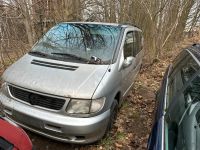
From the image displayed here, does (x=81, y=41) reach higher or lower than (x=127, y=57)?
higher

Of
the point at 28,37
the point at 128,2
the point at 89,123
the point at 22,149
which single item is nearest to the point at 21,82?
the point at 89,123

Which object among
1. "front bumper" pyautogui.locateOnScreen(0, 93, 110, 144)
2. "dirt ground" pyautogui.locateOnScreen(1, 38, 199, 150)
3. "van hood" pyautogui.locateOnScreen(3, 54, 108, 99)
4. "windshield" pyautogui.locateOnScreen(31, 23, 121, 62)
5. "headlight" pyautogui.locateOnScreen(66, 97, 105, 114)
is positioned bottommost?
"dirt ground" pyautogui.locateOnScreen(1, 38, 199, 150)

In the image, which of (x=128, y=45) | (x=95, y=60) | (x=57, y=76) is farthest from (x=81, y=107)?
(x=128, y=45)

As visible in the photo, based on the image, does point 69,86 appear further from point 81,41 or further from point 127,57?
point 127,57

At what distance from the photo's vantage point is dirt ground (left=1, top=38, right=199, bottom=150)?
4335 millimetres

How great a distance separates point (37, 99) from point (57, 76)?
43 centimetres

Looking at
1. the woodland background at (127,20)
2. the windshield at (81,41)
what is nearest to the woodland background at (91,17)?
the woodland background at (127,20)

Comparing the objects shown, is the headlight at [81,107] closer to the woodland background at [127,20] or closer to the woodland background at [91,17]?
the woodland background at [127,20]

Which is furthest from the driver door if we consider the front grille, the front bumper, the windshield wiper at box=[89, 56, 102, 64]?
the front grille

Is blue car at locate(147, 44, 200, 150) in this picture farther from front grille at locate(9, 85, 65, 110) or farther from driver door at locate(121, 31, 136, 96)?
driver door at locate(121, 31, 136, 96)

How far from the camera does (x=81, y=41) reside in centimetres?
499

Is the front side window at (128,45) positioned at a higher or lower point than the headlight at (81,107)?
higher

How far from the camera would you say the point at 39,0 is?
8.25 metres

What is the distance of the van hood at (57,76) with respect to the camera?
12.6 feet
